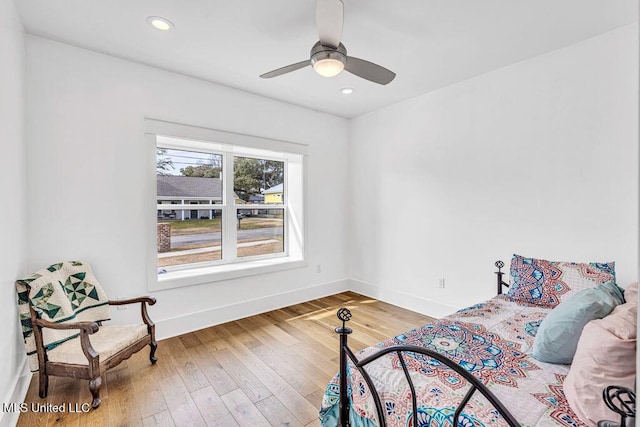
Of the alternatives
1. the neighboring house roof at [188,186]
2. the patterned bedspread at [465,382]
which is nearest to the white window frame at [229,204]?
the neighboring house roof at [188,186]

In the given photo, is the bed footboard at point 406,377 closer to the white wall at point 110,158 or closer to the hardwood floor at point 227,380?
the hardwood floor at point 227,380

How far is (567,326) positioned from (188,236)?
348 cm

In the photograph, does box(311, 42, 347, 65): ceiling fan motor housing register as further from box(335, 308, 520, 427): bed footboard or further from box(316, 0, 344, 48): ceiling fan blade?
box(335, 308, 520, 427): bed footboard

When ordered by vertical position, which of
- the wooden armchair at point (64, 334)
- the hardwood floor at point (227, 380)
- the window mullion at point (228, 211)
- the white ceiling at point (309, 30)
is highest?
the white ceiling at point (309, 30)

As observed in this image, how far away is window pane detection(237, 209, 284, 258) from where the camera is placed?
3.97 metres

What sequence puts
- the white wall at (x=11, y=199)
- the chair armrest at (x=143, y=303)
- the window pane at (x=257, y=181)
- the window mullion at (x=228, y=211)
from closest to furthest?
the white wall at (x=11, y=199), the chair armrest at (x=143, y=303), the window mullion at (x=228, y=211), the window pane at (x=257, y=181)

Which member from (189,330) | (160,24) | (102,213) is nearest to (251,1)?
(160,24)

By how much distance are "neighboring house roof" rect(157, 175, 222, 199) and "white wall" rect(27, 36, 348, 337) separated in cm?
46

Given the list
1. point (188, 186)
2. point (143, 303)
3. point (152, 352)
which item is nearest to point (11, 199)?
point (143, 303)

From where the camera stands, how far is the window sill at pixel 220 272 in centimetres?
307

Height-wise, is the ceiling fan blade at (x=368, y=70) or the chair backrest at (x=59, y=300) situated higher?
the ceiling fan blade at (x=368, y=70)

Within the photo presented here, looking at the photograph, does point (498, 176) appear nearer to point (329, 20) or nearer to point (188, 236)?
point (329, 20)

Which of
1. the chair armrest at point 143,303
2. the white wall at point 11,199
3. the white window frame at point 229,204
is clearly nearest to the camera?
the white wall at point 11,199

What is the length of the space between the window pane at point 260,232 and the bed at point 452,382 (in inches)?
107
